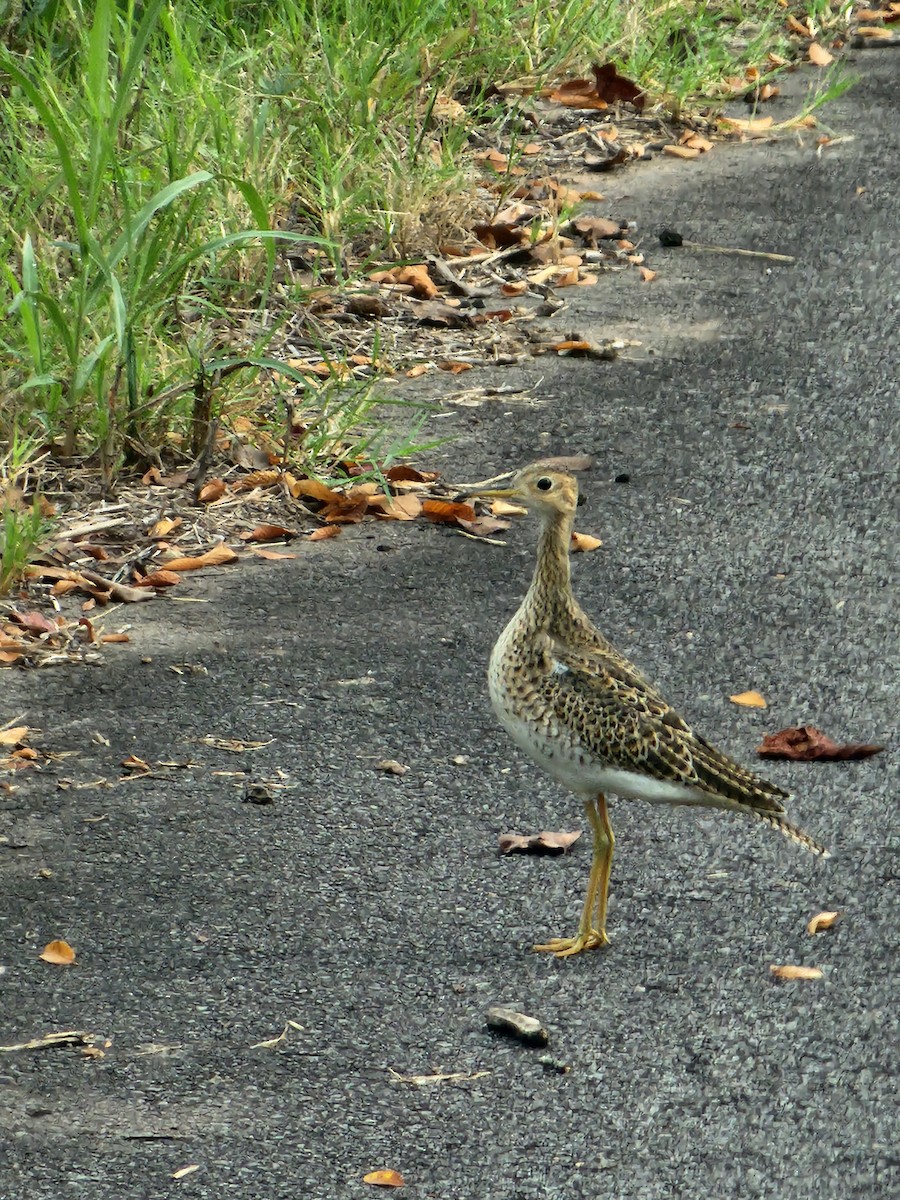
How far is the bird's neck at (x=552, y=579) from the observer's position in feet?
13.3

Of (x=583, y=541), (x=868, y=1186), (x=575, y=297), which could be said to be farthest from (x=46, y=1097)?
(x=575, y=297)

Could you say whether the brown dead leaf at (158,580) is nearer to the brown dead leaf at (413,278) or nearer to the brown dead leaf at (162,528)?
the brown dead leaf at (162,528)

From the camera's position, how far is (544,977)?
3727 mm

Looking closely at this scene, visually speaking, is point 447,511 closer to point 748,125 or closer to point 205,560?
point 205,560

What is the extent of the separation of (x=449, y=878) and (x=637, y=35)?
6.52m

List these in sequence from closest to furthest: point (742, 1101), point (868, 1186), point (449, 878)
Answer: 1. point (868, 1186)
2. point (742, 1101)
3. point (449, 878)

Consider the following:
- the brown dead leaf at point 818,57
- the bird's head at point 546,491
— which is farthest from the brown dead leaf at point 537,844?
the brown dead leaf at point 818,57

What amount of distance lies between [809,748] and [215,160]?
388cm

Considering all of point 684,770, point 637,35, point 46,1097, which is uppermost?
point 637,35

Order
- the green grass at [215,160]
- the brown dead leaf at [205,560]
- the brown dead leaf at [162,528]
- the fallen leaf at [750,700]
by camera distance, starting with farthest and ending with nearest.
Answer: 1. the green grass at [215,160]
2. the brown dead leaf at [162,528]
3. the brown dead leaf at [205,560]
4. the fallen leaf at [750,700]

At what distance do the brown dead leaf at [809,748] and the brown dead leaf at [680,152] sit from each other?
16.5 feet

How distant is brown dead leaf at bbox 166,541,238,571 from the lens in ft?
18.0

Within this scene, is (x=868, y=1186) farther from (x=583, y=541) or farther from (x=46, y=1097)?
(x=583, y=541)

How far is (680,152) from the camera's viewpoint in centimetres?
888
